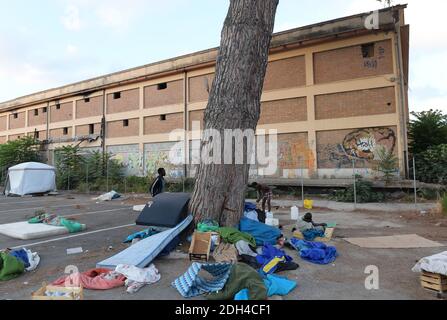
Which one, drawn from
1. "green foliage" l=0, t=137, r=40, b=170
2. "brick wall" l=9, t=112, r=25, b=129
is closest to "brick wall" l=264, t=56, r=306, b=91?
"green foliage" l=0, t=137, r=40, b=170

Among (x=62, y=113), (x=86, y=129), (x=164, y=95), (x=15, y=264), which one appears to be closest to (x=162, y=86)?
(x=164, y=95)

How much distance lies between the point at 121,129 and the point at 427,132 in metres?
20.5

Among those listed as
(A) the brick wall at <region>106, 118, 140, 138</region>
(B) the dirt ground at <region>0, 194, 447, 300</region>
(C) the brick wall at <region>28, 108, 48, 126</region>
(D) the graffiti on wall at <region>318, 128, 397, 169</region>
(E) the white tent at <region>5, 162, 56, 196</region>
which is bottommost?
(B) the dirt ground at <region>0, 194, 447, 300</region>

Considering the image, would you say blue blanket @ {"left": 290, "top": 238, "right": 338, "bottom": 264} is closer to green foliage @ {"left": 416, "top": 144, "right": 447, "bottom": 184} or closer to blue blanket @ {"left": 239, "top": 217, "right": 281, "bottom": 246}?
blue blanket @ {"left": 239, "top": 217, "right": 281, "bottom": 246}

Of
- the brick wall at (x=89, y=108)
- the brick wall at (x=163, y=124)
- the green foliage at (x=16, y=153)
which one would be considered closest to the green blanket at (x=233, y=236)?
the brick wall at (x=163, y=124)

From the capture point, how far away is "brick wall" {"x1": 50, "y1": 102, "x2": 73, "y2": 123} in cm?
2673

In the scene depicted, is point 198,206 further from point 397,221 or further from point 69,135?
point 69,135

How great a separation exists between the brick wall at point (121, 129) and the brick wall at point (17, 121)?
493 inches

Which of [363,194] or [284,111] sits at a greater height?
[284,111]

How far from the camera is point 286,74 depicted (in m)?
17.7

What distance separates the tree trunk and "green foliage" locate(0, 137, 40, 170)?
2665cm

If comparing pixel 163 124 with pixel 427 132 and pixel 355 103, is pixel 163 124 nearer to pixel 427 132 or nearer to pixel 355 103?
pixel 355 103
